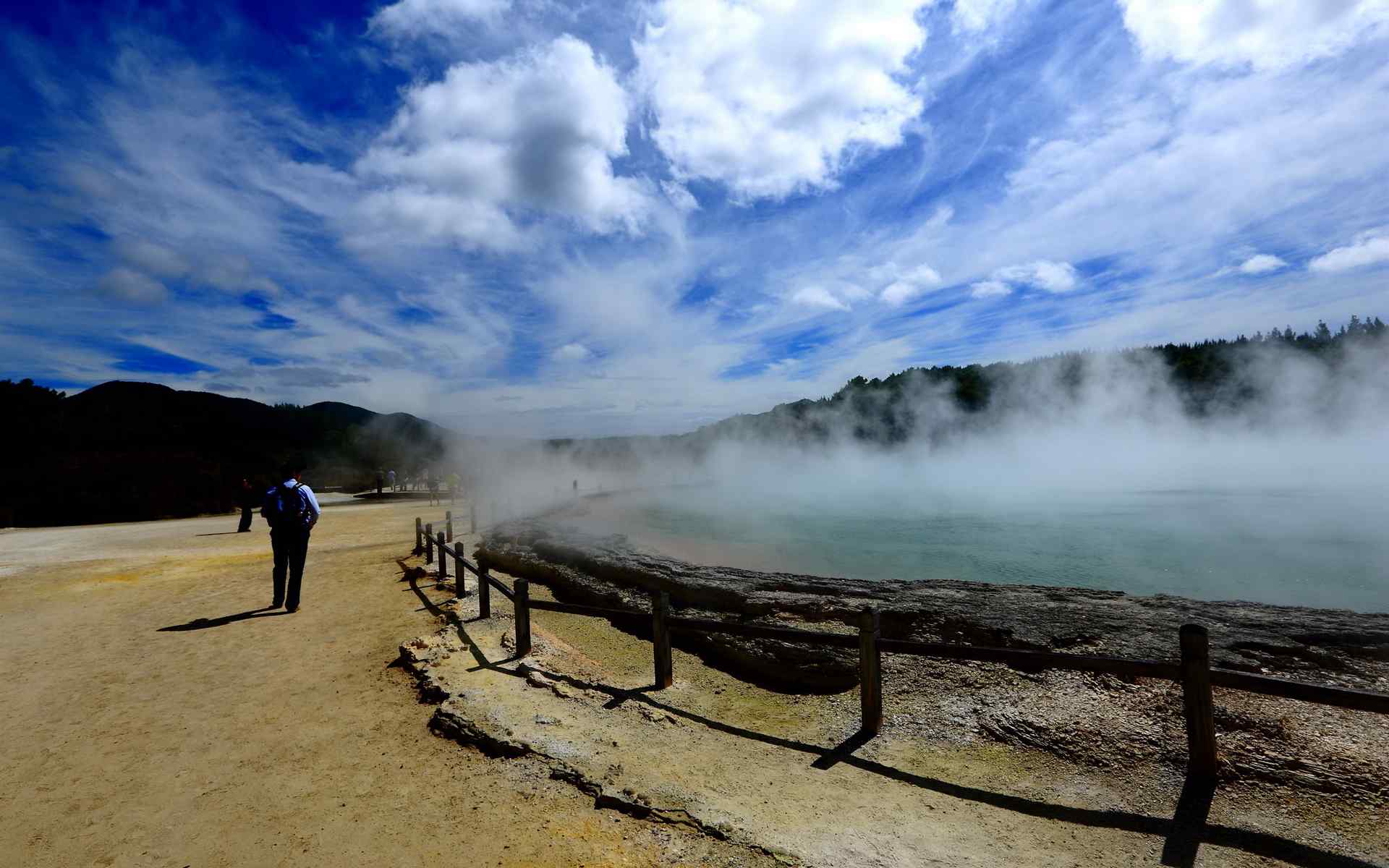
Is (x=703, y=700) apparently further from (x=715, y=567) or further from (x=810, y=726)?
(x=715, y=567)

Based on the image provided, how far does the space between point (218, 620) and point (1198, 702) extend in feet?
34.0

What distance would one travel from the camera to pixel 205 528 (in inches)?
770

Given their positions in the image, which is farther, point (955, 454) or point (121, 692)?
point (955, 454)

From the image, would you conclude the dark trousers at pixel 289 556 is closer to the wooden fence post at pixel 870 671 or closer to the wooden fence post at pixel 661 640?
the wooden fence post at pixel 661 640

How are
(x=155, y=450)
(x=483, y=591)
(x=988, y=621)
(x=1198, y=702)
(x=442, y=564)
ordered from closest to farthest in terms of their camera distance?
(x=1198, y=702) < (x=988, y=621) < (x=483, y=591) < (x=442, y=564) < (x=155, y=450)

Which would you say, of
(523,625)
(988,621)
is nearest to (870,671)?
(988,621)

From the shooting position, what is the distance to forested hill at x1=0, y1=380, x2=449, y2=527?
22688 millimetres

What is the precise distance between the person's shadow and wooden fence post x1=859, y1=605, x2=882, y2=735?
777cm

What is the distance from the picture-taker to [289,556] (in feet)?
28.7

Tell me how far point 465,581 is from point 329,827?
6.48 metres

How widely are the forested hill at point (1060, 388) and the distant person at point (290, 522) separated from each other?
52881mm

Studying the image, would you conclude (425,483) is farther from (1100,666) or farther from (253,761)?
(1100,666)

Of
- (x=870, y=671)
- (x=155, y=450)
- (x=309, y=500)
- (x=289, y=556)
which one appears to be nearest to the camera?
(x=870, y=671)

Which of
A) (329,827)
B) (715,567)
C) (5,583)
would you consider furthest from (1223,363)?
(5,583)
